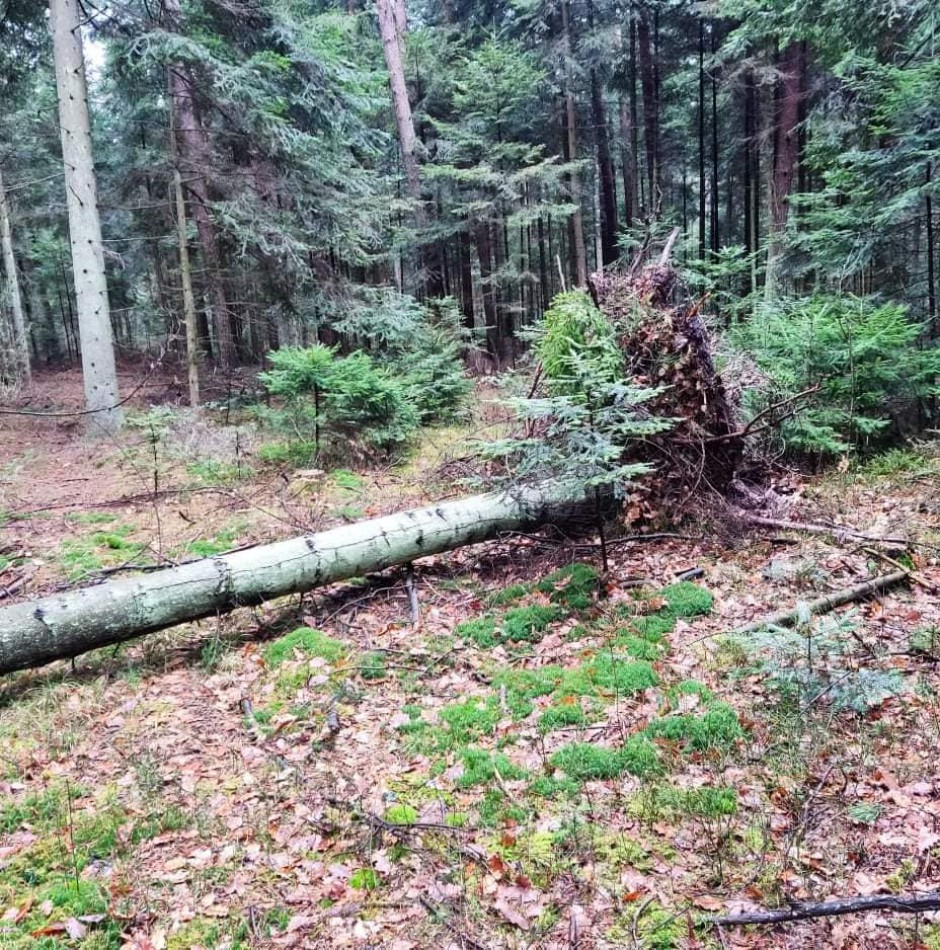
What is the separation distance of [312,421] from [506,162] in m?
11.5

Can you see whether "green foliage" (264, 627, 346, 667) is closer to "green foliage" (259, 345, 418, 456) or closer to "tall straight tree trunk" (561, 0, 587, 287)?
"green foliage" (259, 345, 418, 456)

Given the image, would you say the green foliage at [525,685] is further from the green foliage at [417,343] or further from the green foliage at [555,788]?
the green foliage at [417,343]

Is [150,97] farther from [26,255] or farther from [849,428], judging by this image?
[849,428]

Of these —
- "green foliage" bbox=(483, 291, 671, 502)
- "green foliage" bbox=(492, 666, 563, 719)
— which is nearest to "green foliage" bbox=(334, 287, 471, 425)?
"green foliage" bbox=(483, 291, 671, 502)

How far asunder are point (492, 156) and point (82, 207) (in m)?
10.1

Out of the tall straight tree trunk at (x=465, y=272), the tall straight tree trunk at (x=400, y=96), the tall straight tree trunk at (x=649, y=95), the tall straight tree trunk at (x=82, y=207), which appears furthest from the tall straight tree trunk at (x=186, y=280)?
the tall straight tree trunk at (x=649, y=95)

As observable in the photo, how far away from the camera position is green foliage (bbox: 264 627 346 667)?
4889 mm

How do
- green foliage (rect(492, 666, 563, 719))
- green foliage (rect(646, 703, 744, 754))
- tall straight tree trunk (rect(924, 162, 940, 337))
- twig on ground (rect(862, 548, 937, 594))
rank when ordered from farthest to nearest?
tall straight tree trunk (rect(924, 162, 940, 337))
twig on ground (rect(862, 548, 937, 594))
green foliage (rect(492, 666, 563, 719))
green foliage (rect(646, 703, 744, 754))

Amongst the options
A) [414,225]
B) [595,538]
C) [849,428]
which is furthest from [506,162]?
[595,538]

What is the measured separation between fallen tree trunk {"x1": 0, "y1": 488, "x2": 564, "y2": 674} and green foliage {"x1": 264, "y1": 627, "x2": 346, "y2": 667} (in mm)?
469

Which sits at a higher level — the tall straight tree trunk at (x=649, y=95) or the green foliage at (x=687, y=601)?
the tall straight tree trunk at (x=649, y=95)

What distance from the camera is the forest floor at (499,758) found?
2686mm

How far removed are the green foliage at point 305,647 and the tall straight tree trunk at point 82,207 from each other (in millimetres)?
7498

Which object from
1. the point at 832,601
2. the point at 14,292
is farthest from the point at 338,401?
the point at 14,292
